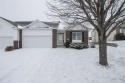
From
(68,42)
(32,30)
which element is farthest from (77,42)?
(32,30)

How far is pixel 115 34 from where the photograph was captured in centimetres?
2744

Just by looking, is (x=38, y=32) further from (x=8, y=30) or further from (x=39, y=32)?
(x=8, y=30)

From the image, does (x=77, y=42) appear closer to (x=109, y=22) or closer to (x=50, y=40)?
(x=50, y=40)

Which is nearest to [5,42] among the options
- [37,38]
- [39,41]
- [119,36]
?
[37,38]

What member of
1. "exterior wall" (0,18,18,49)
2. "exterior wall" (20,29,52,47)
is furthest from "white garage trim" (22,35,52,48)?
"exterior wall" (0,18,18,49)

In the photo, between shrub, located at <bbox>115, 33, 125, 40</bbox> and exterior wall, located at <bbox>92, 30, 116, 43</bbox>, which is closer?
shrub, located at <bbox>115, 33, 125, 40</bbox>

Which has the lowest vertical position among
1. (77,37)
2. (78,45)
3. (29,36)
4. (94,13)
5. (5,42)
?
(78,45)

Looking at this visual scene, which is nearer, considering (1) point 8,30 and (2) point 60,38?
(1) point 8,30

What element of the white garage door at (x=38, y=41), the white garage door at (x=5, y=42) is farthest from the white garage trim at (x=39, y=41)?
the white garage door at (x=5, y=42)

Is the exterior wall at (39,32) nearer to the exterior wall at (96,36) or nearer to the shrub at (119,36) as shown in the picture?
the exterior wall at (96,36)

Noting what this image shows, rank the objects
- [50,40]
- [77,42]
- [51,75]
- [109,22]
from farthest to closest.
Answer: [77,42], [50,40], [109,22], [51,75]

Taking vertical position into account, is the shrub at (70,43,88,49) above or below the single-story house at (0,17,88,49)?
below

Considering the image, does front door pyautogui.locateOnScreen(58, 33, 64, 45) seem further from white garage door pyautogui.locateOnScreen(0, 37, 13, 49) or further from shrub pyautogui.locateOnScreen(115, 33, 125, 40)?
shrub pyautogui.locateOnScreen(115, 33, 125, 40)

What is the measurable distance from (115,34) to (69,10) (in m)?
21.4
